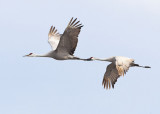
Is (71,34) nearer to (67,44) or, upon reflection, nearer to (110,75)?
(67,44)

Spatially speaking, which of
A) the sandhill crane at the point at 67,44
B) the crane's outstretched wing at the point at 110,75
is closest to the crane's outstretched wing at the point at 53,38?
the sandhill crane at the point at 67,44

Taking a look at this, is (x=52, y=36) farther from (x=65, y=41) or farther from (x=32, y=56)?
(x=65, y=41)

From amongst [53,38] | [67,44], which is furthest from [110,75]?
[53,38]

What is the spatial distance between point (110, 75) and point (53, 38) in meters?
4.36

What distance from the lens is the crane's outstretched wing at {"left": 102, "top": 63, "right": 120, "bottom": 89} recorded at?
86.0 feet

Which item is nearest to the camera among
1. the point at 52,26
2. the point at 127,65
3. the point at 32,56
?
the point at 127,65

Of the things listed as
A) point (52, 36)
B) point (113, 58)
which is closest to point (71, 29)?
point (113, 58)

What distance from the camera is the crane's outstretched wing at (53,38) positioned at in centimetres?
2845

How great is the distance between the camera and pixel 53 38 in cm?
2931

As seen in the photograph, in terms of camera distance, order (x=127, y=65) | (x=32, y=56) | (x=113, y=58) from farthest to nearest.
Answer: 1. (x=32, y=56)
2. (x=113, y=58)
3. (x=127, y=65)

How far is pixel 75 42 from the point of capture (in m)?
25.5

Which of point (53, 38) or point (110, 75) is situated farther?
point (53, 38)

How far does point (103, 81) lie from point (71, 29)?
9.67 feet

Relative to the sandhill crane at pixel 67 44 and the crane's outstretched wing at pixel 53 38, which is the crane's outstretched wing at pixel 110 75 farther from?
the crane's outstretched wing at pixel 53 38
